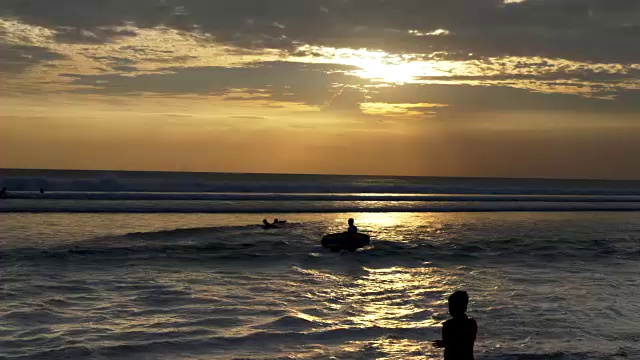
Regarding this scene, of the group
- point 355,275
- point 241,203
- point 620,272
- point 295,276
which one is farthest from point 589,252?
point 241,203

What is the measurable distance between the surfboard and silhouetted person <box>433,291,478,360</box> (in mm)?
20053

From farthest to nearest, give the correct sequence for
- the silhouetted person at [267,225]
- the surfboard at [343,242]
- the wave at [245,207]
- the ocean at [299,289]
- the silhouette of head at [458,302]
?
1. the wave at [245,207]
2. the silhouetted person at [267,225]
3. the surfboard at [343,242]
4. the ocean at [299,289]
5. the silhouette of head at [458,302]

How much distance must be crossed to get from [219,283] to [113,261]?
5895mm

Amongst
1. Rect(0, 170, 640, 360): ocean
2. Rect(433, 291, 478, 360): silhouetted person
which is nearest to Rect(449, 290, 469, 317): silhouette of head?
Rect(433, 291, 478, 360): silhouetted person

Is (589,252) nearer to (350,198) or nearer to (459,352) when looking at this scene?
(459,352)

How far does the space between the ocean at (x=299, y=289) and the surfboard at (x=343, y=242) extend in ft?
2.17

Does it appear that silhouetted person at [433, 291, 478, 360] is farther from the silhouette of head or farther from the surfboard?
the surfboard

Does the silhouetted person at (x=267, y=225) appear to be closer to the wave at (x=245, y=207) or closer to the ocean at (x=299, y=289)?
the ocean at (x=299, y=289)

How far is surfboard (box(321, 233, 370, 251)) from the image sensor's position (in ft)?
90.2

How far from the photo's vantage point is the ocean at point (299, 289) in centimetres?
1233

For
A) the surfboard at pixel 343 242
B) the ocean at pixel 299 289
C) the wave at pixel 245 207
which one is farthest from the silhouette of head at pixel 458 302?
the wave at pixel 245 207

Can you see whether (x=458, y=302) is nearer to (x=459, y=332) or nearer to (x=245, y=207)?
(x=459, y=332)

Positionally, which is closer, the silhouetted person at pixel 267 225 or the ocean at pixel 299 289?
the ocean at pixel 299 289

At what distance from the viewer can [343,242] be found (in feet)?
90.3
